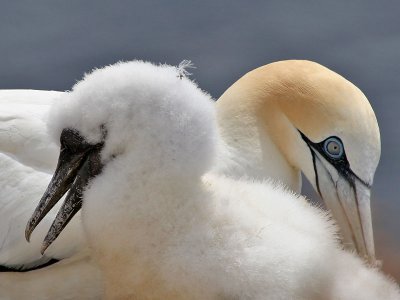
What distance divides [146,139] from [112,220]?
0.76 ft

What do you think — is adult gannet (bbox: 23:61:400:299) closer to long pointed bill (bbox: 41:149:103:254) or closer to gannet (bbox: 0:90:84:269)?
long pointed bill (bbox: 41:149:103:254)

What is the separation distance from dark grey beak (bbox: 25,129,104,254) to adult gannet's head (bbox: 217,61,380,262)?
29.0 inches

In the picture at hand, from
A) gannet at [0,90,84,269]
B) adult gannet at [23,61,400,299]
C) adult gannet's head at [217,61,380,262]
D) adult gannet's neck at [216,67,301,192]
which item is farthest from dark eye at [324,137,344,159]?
gannet at [0,90,84,269]

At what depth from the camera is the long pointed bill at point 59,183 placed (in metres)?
4.12

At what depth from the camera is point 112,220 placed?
401 centimetres

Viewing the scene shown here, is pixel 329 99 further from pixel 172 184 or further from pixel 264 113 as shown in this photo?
pixel 172 184

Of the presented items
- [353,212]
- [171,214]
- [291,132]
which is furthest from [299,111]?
[171,214]

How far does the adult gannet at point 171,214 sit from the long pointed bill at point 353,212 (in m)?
0.44

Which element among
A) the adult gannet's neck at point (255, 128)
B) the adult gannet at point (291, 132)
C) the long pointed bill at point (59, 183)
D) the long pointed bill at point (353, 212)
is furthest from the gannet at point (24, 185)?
the long pointed bill at point (353, 212)

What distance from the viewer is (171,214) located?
13.2 ft

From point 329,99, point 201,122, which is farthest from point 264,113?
point 201,122

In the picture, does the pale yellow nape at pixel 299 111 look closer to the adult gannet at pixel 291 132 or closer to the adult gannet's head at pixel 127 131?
the adult gannet at pixel 291 132

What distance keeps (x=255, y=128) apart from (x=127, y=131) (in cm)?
82

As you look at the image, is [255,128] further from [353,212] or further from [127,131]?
[127,131]
